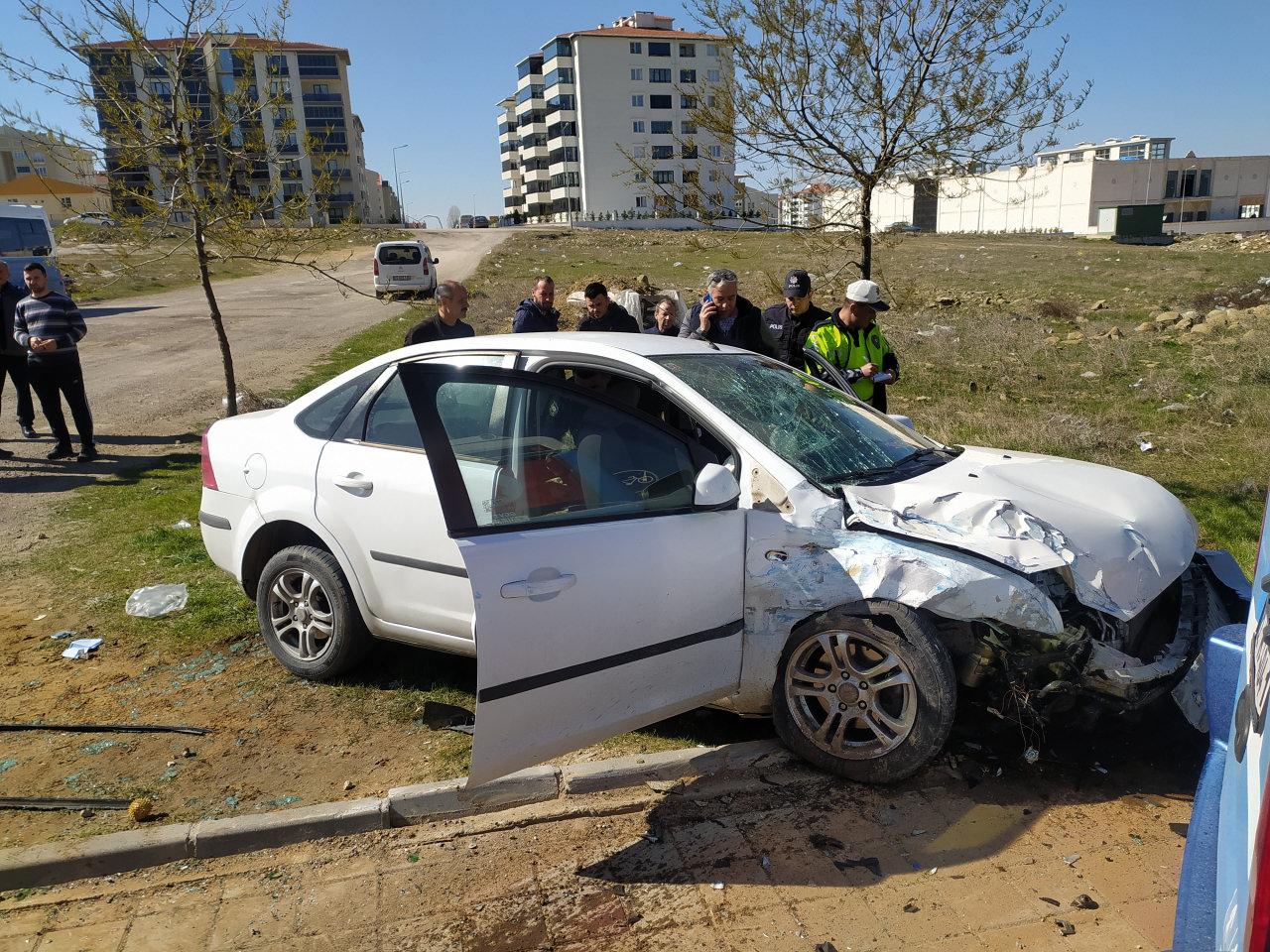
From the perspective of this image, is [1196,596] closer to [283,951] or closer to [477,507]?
[477,507]

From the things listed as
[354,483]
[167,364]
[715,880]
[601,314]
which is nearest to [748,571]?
[715,880]

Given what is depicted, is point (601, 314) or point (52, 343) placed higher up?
point (601, 314)

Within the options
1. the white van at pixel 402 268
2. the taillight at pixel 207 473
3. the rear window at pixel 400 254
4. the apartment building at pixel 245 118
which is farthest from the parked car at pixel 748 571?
the rear window at pixel 400 254

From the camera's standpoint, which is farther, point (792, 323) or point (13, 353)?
point (13, 353)

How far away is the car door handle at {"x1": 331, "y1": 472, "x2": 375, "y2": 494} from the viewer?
420 centimetres

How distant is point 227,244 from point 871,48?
20.0ft

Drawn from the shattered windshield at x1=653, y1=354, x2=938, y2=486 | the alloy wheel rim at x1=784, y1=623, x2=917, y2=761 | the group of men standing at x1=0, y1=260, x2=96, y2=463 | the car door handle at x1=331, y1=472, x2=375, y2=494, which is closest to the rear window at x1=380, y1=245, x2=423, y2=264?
the group of men standing at x1=0, y1=260, x2=96, y2=463

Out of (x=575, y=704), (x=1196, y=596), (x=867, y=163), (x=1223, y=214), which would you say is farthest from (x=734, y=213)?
(x=1223, y=214)

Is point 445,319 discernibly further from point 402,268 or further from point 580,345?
point 402,268

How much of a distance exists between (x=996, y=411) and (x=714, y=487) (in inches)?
317

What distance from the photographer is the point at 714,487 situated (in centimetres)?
327

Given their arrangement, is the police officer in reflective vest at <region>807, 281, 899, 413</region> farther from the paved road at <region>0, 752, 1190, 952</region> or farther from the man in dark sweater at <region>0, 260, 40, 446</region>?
the man in dark sweater at <region>0, 260, 40, 446</region>

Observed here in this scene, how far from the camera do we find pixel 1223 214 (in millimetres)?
95125

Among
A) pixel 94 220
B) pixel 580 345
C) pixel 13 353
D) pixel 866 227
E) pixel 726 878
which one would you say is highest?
pixel 94 220
